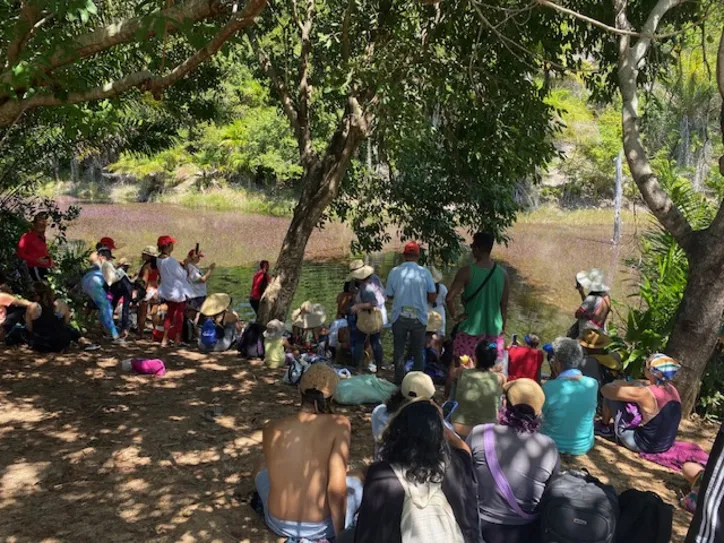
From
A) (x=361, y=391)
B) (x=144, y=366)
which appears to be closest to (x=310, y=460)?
(x=361, y=391)

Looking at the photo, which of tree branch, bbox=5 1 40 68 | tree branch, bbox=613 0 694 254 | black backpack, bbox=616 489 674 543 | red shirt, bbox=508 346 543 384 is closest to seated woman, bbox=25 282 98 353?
tree branch, bbox=5 1 40 68

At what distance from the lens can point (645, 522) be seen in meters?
3.12

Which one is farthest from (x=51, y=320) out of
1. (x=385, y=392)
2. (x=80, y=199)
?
(x=80, y=199)

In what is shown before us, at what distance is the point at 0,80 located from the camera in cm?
356

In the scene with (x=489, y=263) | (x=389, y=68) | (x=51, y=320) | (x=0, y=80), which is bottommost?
(x=51, y=320)

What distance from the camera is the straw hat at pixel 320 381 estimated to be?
327cm

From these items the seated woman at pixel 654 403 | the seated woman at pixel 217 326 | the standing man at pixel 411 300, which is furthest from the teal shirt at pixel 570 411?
the seated woman at pixel 217 326

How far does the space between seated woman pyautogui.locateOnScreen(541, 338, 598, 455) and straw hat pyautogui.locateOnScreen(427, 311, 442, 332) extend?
298cm

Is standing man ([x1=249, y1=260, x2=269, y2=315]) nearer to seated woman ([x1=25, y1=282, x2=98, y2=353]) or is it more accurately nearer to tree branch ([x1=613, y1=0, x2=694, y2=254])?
seated woman ([x1=25, y1=282, x2=98, y2=353])

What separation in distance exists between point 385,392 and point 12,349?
4170mm

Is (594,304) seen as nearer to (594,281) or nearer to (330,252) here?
(594,281)

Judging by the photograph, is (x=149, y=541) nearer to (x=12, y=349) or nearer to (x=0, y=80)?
(x=0, y=80)

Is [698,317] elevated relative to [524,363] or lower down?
elevated

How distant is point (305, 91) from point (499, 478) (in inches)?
269
